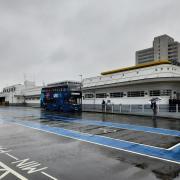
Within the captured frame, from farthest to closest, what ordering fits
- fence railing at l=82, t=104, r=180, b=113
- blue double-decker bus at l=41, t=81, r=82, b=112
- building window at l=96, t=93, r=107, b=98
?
1. building window at l=96, t=93, r=107, b=98
2. blue double-decker bus at l=41, t=81, r=82, b=112
3. fence railing at l=82, t=104, r=180, b=113

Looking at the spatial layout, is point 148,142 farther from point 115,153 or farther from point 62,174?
point 62,174

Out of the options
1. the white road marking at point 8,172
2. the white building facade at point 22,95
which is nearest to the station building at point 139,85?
the white road marking at point 8,172

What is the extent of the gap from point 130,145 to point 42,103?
29657 mm

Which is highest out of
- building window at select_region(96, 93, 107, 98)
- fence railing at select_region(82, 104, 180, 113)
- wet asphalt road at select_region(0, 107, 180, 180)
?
building window at select_region(96, 93, 107, 98)

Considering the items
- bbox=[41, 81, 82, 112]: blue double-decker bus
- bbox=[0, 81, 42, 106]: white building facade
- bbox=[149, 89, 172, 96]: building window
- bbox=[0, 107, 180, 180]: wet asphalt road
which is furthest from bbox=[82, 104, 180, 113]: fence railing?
bbox=[0, 81, 42, 106]: white building facade

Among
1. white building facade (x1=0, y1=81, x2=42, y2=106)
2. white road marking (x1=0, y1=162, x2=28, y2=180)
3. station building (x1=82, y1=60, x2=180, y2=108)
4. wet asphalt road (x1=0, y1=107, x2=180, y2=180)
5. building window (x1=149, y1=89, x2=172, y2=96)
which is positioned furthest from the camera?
white building facade (x1=0, y1=81, x2=42, y2=106)

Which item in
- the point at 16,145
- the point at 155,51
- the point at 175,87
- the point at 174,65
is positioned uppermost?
the point at 155,51

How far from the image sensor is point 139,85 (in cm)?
2797

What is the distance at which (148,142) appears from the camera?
386 inches

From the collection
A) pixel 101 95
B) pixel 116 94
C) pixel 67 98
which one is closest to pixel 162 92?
pixel 116 94

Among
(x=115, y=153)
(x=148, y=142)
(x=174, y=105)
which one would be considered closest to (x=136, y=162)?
(x=115, y=153)

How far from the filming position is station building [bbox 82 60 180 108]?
24938 millimetres

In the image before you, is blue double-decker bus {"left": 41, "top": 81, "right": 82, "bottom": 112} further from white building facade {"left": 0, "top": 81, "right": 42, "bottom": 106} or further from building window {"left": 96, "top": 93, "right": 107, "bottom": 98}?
white building facade {"left": 0, "top": 81, "right": 42, "bottom": 106}

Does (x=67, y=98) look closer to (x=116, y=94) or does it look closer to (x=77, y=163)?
(x=116, y=94)
